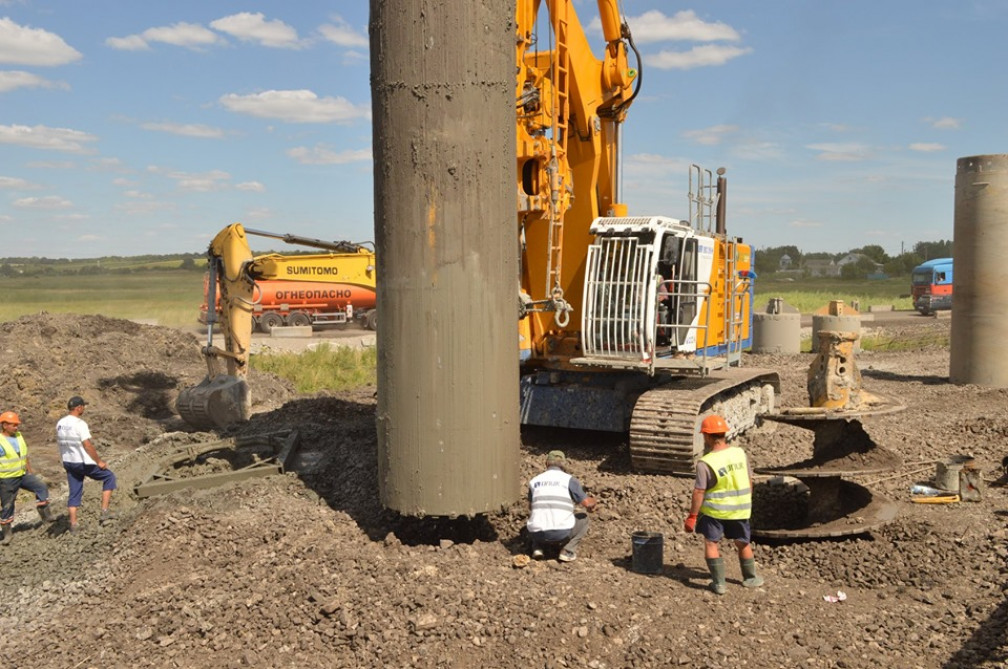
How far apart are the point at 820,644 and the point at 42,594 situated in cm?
582

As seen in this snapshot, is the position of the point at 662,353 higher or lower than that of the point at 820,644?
higher

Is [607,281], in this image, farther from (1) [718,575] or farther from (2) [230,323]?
(2) [230,323]

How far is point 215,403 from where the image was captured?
1200 cm

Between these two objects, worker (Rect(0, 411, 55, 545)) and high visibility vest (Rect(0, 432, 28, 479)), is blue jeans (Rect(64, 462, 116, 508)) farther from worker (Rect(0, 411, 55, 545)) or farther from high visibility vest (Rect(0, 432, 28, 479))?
high visibility vest (Rect(0, 432, 28, 479))

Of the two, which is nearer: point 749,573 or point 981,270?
point 749,573

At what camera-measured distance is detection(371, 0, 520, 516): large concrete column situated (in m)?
6.82

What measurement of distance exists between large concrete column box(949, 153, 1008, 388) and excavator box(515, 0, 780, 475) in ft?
24.9

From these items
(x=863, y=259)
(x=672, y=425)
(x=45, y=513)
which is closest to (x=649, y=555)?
(x=672, y=425)

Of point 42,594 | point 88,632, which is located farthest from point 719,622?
point 42,594

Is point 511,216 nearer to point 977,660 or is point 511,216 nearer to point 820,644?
point 820,644

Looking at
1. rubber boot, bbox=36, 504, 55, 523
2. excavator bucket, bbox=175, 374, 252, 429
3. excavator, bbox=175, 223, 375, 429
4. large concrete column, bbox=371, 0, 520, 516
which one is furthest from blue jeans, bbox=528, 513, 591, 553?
excavator bucket, bbox=175, 374, 252, 429

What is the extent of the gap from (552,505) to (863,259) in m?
105

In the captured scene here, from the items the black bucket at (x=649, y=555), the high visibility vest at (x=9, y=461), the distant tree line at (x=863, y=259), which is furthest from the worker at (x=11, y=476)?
the distant tree line at (x=863, y=259)

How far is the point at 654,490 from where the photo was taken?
28.4 ft
